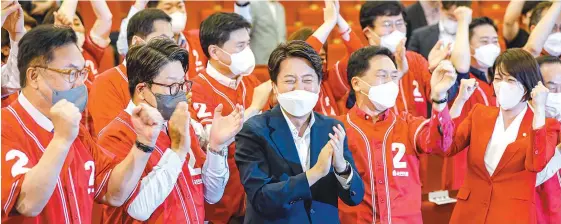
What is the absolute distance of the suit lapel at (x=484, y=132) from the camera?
373 cm

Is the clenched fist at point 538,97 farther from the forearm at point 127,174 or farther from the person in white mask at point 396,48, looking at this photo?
the forearm at point 127,174

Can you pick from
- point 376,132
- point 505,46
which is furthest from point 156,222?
point 505,46

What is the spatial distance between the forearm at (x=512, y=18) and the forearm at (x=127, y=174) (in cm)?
338

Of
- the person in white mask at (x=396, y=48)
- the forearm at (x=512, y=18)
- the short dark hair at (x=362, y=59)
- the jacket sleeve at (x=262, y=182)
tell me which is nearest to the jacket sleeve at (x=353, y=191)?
the jacket sleeve at (x=262, y=182)

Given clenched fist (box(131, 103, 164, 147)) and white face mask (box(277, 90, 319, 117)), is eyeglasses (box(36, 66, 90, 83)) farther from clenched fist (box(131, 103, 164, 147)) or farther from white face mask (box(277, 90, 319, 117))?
white face mask (box(277, 90, 319, 117))

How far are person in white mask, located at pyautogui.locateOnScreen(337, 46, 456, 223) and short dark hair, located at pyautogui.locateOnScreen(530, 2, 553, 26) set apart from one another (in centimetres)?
184

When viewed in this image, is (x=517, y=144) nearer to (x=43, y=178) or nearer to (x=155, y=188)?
(x=155, y=188)

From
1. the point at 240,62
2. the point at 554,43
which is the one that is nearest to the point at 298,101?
the point at 240,62

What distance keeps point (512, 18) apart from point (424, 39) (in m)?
0.60

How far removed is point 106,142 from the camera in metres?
2.95

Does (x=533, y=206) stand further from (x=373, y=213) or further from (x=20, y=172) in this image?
(x=20, y=172)

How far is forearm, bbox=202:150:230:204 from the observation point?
3.04 meters

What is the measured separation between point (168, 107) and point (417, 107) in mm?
2112

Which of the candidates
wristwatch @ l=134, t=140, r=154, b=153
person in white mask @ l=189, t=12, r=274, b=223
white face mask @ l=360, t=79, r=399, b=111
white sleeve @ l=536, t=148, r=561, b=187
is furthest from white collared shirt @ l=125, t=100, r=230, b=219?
white sleeve @ l=536, t=148, r=561, b=187
